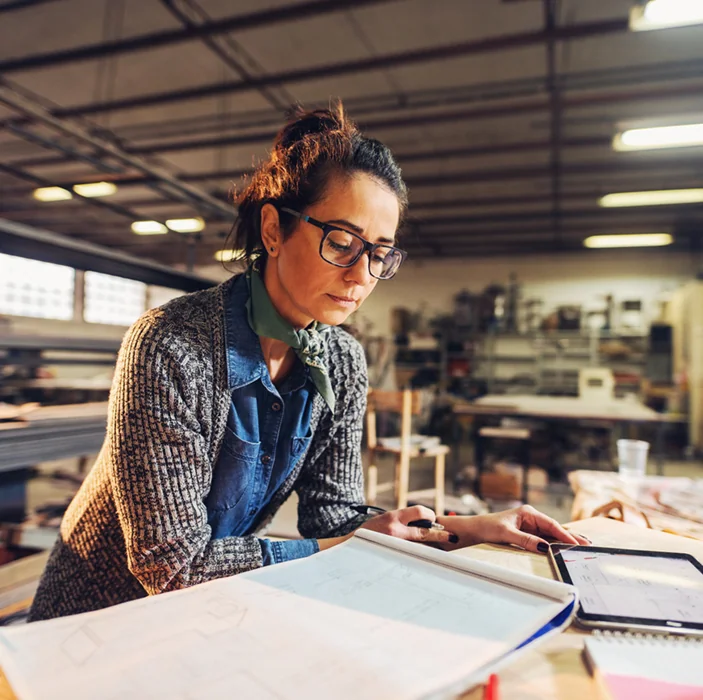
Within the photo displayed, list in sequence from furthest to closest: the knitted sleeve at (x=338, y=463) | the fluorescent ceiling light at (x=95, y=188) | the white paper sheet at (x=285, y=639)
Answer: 1. the fluorescent ceiling light at (x=95, y=188)
2. the knitted sleeve at (x=338, y=463)
3. the white paper sheet at (x=285, y=639)

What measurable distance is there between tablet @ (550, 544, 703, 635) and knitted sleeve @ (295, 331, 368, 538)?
455 millimetres

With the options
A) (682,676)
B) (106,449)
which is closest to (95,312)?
(106,449)

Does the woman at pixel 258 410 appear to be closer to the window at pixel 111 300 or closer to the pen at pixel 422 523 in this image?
the pen at pixel 422 523

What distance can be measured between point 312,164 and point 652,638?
2.80 ft

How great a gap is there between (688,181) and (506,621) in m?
8.10

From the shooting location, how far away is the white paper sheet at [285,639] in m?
0.41

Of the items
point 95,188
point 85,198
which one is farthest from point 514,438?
point 85,198

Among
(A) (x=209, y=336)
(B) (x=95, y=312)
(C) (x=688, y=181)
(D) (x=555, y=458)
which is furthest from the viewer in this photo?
(B) (x=95, y=312)

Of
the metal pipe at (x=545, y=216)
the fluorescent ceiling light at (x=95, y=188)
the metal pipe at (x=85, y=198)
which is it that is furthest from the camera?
the metal pipe at (x=545, y=216)

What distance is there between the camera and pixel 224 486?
97cm

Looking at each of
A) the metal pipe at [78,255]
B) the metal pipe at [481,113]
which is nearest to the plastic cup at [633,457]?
the metal pipe at [78,255]

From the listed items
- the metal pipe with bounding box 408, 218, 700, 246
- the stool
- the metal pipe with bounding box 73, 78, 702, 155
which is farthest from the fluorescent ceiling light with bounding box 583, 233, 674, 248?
the stool

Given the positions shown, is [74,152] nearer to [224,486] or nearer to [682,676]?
[224,486]

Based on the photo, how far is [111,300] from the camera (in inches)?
465
